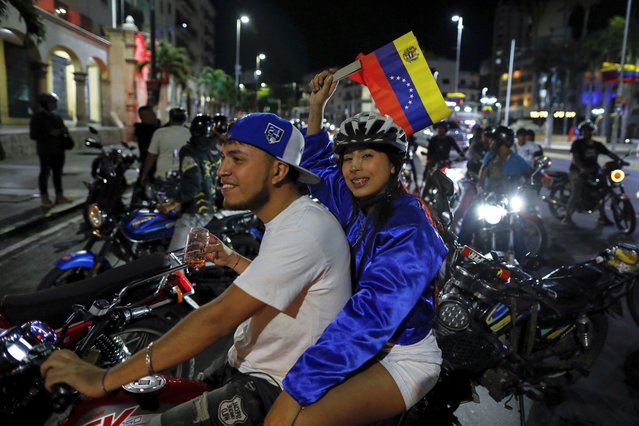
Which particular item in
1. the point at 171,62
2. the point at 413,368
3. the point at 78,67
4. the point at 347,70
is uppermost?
the point at 171,62

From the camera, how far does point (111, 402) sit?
6.88ft

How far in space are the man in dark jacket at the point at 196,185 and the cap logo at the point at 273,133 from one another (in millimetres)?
3165

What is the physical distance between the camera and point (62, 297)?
2.68 meters

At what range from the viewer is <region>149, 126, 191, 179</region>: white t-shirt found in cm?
691

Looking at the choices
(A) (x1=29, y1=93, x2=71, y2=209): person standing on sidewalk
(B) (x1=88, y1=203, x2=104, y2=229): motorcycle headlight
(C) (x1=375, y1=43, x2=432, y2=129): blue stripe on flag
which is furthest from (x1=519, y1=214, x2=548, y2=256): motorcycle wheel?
(A) (x1=29, y1=93, x2=71, y2=209): person standing on sidewalk

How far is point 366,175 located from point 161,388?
1.29 metres

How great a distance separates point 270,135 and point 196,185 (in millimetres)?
3440

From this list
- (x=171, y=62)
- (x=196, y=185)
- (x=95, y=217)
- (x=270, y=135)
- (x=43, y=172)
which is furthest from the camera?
(x=171, y=62)

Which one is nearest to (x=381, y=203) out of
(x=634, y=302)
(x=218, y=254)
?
(x=218, y=254)

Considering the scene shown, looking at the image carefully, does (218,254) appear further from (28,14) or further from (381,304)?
(28,14)

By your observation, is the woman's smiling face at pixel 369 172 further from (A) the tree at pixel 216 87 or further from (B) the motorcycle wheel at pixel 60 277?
(A) the tree at pixel 216 87

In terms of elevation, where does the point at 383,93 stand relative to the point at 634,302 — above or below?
above

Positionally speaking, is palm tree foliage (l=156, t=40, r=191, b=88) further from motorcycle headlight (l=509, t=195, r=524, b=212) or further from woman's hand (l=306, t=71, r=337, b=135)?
woman's hand (l=306, t=71, r=337, b=135)

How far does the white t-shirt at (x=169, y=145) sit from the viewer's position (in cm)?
691
